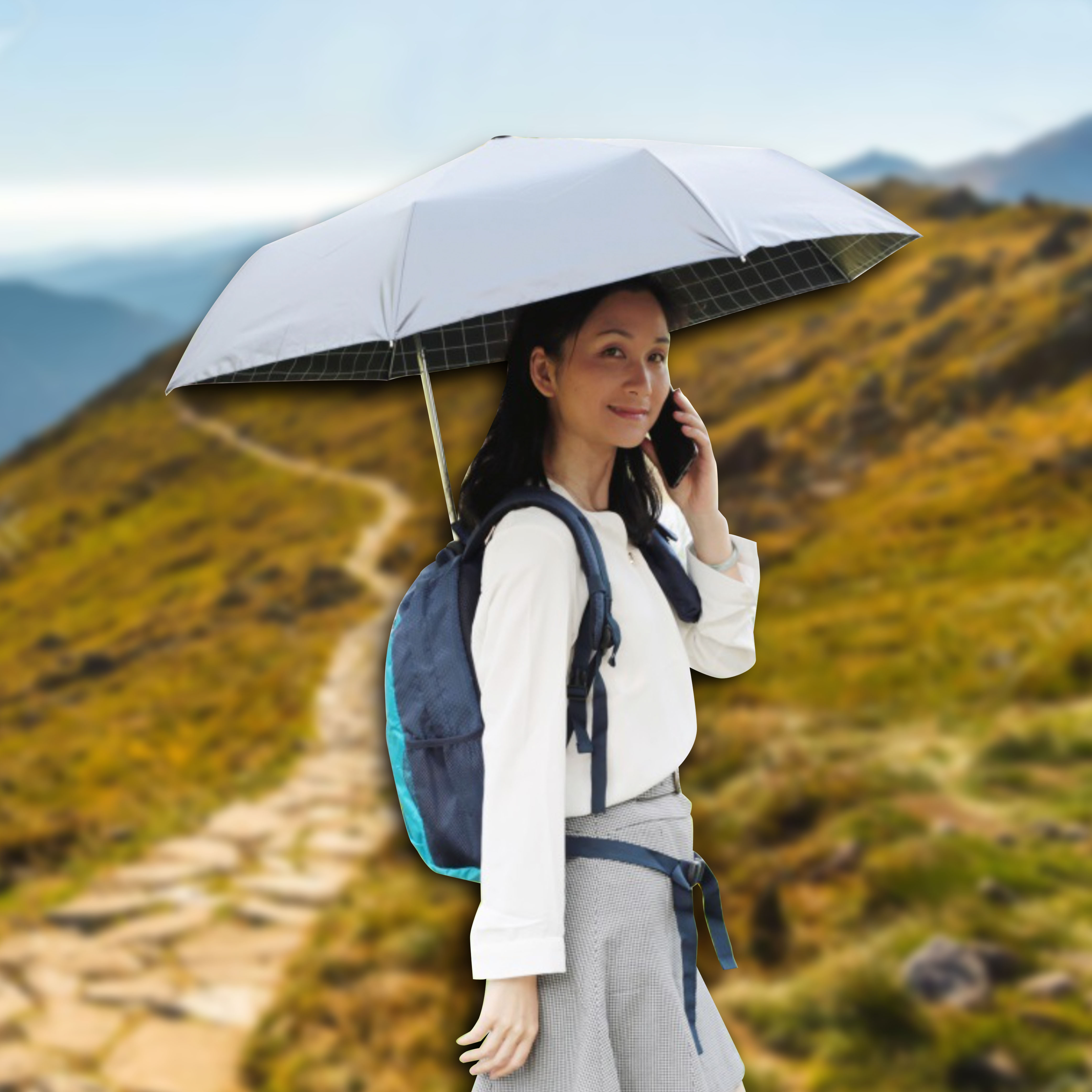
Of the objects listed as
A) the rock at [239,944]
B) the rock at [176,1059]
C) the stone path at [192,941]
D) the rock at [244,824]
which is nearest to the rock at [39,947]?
the stone path at [192,941]

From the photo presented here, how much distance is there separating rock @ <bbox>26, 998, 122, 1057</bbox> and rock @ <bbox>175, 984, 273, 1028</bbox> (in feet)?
1.89

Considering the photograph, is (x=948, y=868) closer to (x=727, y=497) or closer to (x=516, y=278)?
(x=516, y=278)

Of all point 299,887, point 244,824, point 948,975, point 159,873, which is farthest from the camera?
point 244,824

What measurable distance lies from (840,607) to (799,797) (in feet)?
13.8

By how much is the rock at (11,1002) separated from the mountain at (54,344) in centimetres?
10526

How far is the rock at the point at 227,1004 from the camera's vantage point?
397 inches

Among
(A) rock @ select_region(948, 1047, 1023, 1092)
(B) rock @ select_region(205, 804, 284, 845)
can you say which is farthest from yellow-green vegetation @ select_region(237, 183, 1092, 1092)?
(B) rock @ select_region(205, 804, 284, 845)

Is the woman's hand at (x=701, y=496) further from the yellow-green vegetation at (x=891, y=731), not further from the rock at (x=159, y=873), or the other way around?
the rock at (x=159, y=873)

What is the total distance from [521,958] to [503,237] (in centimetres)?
102

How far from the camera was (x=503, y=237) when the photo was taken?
179cm

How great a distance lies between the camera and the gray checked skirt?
197cm

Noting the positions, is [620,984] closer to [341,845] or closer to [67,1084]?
[67,1084]

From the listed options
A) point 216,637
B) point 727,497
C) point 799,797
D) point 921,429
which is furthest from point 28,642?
point 799,797

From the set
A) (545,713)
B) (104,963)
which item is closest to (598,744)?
(545,713)
